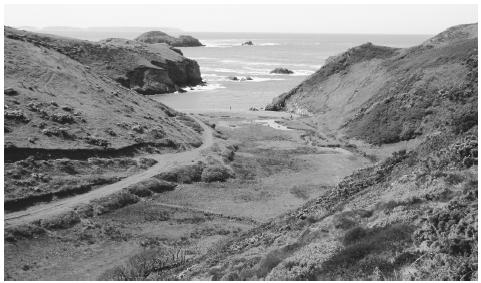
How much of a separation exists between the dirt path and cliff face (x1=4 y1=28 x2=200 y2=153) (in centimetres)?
353

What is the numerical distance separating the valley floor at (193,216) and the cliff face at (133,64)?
6590cm

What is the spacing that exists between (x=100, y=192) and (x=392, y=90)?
5828 centimetres

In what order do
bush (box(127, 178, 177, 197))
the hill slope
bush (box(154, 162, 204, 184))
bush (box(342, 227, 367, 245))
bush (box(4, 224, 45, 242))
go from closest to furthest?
the hill slope → bush (box(342, 227, 367, 245)) → bush (box(4, 224, 45, 242)) → bush (box(127, 178, 177, 197)) → bush (box(154, 162, 204, 184))

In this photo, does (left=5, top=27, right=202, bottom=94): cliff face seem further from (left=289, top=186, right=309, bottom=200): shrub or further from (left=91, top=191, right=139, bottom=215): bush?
(left=91, top=191, right=139, bottom=215): bush

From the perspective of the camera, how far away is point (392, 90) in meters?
84.8

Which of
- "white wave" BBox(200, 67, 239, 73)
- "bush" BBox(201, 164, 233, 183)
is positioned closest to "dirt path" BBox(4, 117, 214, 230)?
"bush" BBox(201, 164, 233, 183)

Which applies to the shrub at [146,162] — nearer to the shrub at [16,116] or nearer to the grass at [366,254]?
the shrub at [16,116]

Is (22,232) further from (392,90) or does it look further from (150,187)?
(392,90)

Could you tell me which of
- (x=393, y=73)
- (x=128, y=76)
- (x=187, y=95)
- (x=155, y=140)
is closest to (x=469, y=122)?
(x=155, y=140)

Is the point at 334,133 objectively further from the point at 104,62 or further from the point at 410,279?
the point at 104,62

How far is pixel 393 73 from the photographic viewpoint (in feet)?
313

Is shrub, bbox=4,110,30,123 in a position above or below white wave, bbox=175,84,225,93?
above

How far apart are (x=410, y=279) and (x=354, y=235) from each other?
4958mm

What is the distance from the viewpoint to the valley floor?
32.9 metres
